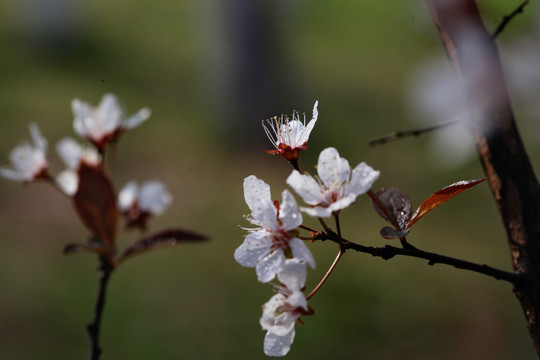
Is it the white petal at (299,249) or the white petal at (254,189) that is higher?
the white petal at (254,189)

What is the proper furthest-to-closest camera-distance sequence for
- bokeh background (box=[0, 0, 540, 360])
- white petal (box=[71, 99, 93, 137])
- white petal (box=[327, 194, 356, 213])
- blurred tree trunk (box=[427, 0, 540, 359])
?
bokeh background (box=[0, 0, 540, 360]), white petal (box=[71, 99, 93, 137]), blurred tree trunk (box=[427, 0, 540, 359]), white petal (box=[327, 194, 356, 213])

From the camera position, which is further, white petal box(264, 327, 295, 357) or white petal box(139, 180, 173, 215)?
white petal box(139, 180, 173, 215)

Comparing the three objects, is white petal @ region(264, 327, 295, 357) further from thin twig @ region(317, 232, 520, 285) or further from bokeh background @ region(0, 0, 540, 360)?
bokeh background @ region(0, 0, 540, 360)

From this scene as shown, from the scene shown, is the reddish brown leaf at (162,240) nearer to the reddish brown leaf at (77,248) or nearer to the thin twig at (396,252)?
the reddish brown leaf at (77,248)

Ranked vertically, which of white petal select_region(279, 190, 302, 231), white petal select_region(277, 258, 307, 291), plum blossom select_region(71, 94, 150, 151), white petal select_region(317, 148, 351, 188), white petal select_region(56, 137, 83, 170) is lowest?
white petal select_region(277, 258, 307, 291)

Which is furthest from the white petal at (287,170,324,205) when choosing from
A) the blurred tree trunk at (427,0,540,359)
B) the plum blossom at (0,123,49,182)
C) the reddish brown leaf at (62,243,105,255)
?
the plum blossom at (0,123,49,182)

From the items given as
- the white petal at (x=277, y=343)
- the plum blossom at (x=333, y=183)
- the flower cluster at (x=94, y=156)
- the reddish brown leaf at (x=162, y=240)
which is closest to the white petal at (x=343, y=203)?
the plum blossom at (x=333, y=183)

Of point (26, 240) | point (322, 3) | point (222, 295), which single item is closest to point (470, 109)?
point (222, 295)

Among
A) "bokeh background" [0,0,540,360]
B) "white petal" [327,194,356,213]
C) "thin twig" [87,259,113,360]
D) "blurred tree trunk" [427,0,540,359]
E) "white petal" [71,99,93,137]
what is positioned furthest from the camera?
"bokeh background" [0,0,540,360]

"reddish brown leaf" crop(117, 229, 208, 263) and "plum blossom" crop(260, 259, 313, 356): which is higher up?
"reddish brown leaf" crop(117, 229, 208, 263)
